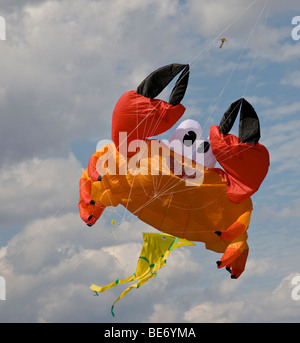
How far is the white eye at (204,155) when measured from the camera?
1925 centimetres

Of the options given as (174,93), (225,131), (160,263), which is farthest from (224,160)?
(160,263)

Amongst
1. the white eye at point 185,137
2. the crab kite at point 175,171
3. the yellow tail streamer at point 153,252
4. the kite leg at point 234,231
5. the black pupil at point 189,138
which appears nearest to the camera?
the crab kite at point 175,171

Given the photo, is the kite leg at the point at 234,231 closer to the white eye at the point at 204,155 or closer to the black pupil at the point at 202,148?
the white eye at the point at 204,155

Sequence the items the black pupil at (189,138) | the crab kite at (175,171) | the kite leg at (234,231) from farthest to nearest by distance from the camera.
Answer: the black pupil at (189,138) → the kite leg at (234,231) → the crab kite at (175,171)

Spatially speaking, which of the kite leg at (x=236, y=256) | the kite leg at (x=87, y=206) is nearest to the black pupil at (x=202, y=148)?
the kite leg at (x=236, y=256)

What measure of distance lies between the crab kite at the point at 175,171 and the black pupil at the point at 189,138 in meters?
0.09

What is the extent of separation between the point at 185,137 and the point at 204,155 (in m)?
0.73

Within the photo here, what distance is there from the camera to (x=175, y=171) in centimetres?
1853

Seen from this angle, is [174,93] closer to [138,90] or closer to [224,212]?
[138,90]

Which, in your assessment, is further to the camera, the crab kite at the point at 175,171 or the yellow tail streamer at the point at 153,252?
the yellow tail streamer at the point at 153,252

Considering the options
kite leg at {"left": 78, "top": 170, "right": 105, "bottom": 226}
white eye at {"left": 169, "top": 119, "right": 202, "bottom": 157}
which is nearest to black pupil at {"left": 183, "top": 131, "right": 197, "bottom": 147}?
white eye at {"left": 169, "top": 119, "right": 202, "bottom": 157}

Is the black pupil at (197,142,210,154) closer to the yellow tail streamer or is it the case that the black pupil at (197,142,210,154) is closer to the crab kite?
the crab kite

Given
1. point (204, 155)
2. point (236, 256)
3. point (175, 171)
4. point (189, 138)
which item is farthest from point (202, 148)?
point (236, 256)

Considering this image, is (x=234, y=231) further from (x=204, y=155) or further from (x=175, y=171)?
(x=204, y=155)
